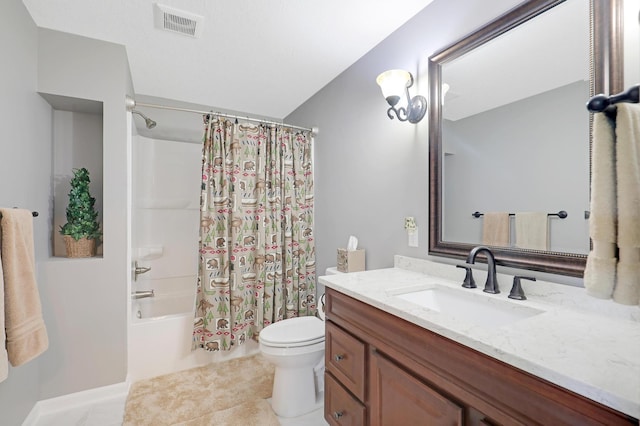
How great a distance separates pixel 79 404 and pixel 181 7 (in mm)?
2441

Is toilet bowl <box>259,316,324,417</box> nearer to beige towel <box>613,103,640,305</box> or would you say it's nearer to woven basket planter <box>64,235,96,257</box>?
woven basket planter <box>64,235,96,257</box>

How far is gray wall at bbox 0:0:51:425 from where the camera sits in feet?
4.58

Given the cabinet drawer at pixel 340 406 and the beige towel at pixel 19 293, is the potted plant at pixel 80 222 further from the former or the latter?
the cabinet drawer at pixel 340 406

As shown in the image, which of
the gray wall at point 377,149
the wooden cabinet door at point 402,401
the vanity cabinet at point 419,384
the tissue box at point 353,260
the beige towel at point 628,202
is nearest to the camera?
the beige towel at point 628,202

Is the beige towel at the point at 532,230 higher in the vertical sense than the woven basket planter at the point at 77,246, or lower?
higher

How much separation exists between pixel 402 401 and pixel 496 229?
2.69ft

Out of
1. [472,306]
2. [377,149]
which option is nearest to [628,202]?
[472,306]

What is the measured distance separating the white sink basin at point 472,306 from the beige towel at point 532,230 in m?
0.26

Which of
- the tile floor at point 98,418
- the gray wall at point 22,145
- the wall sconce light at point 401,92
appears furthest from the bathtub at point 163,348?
→ the wall sconce light at point 401,92

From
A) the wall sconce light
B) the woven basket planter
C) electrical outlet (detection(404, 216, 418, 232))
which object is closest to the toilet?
electrical outlet (detection(404, 216, 418, 232))

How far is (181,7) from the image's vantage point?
1564 mm

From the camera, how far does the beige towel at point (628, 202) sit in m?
0.53

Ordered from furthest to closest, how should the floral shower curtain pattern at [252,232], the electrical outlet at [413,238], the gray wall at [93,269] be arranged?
A: 1. the floral shower curtain pattern at [252,232]
2. the gray wall at [93,269]
3. the electrical outlet at [413,238]

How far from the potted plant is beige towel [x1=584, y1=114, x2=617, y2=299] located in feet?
8.09
